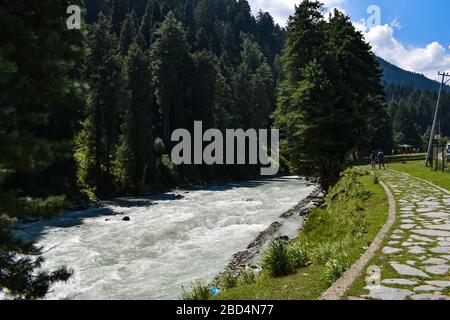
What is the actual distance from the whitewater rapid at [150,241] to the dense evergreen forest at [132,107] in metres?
3.53

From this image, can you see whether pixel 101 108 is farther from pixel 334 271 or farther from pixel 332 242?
pixel 334 271

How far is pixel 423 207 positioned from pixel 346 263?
7110 millimetres

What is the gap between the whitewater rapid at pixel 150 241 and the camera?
17516mm

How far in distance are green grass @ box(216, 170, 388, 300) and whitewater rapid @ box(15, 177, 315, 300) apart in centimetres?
507

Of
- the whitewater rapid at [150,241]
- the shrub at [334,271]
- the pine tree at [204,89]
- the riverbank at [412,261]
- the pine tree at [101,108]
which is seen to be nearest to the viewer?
the riverbank at [412,261]

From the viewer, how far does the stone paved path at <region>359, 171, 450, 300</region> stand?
7.07 m

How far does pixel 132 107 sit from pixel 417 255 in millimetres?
46362

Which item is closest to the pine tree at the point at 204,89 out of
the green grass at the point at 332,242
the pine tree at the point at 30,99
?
the green grass at the point at 332,242

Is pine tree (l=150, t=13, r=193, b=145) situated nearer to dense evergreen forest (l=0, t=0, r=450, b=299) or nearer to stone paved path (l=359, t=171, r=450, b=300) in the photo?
dense evergreen forest (l=0, t=0, r=450, b=299)

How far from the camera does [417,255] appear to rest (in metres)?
9.07

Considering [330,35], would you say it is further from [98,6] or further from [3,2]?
[98,6]

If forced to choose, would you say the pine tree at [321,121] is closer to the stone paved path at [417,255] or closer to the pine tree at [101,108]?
the stone paved path at [417,255]

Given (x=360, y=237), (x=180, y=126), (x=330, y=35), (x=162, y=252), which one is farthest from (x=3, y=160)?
→ (x=180, y=126)

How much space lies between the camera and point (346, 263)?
29.5ft
